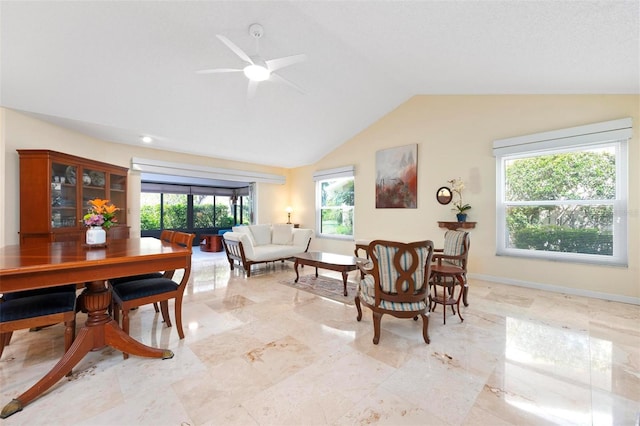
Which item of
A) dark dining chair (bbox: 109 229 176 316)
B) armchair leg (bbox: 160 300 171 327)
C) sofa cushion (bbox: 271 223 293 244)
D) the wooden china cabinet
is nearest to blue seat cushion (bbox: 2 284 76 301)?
dark dining chair (bbox: 109 229 176 316)

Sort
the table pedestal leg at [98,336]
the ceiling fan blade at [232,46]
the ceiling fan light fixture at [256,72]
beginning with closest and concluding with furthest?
the table pedestal leg at [98,336] → the ceiling fan blade at [232,46] → the ceiling fan light fixture at [256,72]

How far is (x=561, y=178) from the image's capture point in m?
3.62

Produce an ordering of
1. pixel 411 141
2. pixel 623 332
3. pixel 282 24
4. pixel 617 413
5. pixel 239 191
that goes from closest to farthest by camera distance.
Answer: pixel 617 413 → pixel 623 332 → pixel 282 24 → pixel 411 141 → pixel 239 191

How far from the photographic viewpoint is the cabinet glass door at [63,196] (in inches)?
135

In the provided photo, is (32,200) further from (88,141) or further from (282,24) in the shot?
(282,24)

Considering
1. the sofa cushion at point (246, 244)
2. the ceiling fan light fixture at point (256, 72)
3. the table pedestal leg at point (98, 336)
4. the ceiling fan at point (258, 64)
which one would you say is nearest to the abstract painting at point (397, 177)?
the sofa cushion at point (246, 244)

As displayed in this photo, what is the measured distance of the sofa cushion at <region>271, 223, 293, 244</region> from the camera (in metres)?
5.54

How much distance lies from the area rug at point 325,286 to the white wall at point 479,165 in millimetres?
1836

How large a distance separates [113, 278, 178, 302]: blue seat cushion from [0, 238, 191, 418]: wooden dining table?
182 millimetres

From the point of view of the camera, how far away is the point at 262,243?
17.8 ft

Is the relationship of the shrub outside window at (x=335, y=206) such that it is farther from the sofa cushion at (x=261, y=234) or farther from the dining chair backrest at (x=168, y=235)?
the dining chair backrest at (x=168, y=235)

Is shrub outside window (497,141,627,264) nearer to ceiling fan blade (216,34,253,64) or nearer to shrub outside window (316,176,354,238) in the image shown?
shrub outside window (316,176,354,238)

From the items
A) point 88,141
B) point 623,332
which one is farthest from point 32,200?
point 623,332

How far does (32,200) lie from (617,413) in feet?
19.0
